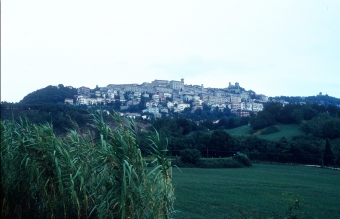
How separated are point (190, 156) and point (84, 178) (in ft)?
104

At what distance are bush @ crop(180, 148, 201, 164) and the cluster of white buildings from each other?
26.1 m

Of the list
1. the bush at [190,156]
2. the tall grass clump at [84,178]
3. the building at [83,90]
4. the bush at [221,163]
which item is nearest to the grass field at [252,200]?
the tall grass clump at [84,178]

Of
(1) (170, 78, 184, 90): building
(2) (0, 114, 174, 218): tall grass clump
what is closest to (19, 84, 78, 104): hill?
(2) (0, 114, 174, 218): tall grass clump

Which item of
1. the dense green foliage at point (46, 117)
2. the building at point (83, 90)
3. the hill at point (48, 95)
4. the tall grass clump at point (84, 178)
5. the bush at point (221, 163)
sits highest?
the building at point (83, 90)

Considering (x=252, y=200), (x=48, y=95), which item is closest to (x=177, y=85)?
(x=48, y=95)

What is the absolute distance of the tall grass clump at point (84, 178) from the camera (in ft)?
16.8

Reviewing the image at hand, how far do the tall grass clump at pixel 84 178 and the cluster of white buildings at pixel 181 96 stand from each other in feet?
184

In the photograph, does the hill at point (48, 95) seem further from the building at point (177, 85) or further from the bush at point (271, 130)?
the building at point (177, 85)

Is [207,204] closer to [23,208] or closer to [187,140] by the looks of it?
[23,208]

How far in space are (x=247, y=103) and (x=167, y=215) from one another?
100850 mm

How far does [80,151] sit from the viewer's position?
6.02m

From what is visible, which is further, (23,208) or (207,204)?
(207,204)

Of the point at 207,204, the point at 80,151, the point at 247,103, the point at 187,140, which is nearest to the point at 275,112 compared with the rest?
the point at 187,140

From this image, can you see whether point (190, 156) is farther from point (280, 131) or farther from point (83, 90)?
point (280, 131)
